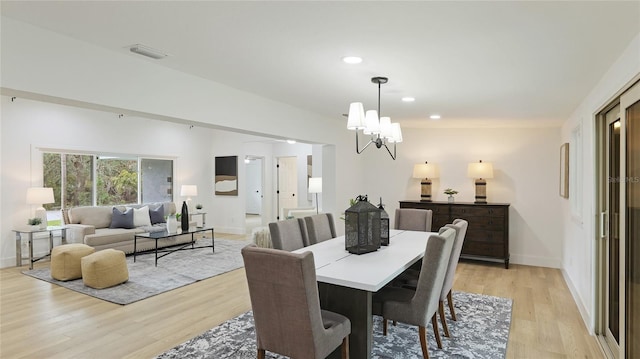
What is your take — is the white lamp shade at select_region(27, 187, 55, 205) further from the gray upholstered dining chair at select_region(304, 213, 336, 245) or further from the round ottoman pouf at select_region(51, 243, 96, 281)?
the gray upholstered dining chair at select_region(304, 213, 336, 245)

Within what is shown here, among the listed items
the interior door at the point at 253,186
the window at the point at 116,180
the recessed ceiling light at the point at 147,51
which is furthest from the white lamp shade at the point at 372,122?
the interior door at the point at 253,186

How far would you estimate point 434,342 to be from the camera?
3.03 m

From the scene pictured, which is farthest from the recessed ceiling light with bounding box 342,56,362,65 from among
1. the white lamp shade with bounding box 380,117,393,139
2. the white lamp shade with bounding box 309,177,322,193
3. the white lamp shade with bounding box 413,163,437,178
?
the white lamp shade with bounding box 413,163,437,178

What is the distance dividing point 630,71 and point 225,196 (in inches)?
316

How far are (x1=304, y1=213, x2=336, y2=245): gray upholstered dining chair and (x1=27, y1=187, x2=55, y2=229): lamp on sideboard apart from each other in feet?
14.9

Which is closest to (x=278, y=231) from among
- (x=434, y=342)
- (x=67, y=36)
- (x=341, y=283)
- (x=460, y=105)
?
(x=341, y=283)

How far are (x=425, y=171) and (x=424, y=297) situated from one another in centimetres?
399

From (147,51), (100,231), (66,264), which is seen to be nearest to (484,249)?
(147,51)

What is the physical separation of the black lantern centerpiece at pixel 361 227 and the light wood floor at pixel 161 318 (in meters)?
0.97

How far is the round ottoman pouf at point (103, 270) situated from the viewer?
14.4 feet

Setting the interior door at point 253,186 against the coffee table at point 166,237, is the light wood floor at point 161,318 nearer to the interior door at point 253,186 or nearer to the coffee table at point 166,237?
the coffee table at point 166,237

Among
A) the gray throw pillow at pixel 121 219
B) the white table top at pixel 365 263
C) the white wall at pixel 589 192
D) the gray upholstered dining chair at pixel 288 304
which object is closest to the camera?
the gray upholstered dining chair at pixel 288 304

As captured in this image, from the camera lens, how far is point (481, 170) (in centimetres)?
580

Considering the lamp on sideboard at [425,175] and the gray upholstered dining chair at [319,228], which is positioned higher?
the lamp on sideboard at [425,175]
